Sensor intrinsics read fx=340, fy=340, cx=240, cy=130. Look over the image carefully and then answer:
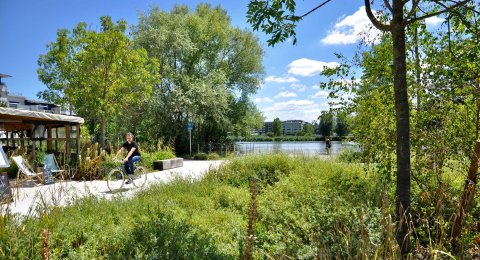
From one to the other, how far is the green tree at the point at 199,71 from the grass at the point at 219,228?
19.1m

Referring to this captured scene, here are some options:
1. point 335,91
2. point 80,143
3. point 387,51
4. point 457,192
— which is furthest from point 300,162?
point 80,143

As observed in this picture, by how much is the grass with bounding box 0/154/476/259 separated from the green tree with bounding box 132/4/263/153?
753 inches

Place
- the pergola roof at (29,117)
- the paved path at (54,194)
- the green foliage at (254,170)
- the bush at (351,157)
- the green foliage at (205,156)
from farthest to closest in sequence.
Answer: the green foliage at (205,156) → the pergola roof at (29,117) → the green foliage at (254,170) → the bush at (351,157) → the paved path at (54,194)

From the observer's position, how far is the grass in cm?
315

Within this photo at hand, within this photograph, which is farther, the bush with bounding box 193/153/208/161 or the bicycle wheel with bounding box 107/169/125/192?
the bush with bounding box 193/153/208/161

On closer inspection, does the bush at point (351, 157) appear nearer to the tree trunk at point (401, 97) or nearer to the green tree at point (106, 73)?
the tree trunk at point (401, 97)

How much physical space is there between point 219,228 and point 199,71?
24947 millimetres

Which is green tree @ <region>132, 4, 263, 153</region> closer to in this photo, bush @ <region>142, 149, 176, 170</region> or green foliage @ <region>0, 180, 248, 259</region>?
bush @ <region>142, 149, 176, 170</region>

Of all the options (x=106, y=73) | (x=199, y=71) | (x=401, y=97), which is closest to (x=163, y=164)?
(x=106, y=73)

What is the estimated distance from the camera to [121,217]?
475cm

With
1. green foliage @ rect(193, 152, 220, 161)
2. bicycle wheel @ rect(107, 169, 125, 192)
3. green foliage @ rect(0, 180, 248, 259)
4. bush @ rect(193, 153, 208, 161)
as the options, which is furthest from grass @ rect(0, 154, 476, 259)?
bush @ rect(193, 153, 208, 161)

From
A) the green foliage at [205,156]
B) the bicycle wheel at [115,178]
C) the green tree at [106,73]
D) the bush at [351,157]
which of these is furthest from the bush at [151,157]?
the bush at [351,157]

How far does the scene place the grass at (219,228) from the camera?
3148 millimetres

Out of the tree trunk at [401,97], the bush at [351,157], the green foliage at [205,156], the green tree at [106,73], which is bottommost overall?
the green foliage at [205,156]
